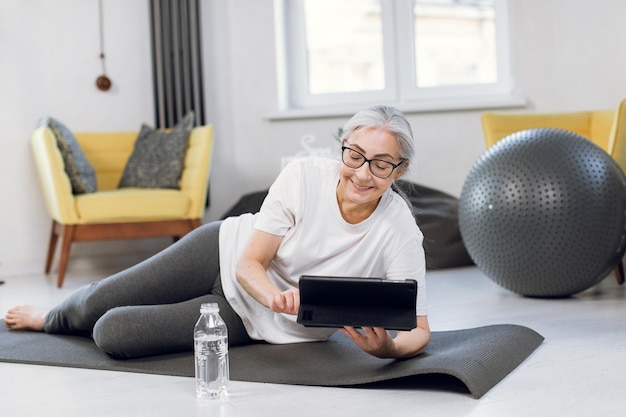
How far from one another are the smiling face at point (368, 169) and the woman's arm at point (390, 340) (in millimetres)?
325

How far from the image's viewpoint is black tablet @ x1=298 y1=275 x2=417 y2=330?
1.91 m

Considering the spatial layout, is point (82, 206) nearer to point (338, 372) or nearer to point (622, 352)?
point (338, 372)

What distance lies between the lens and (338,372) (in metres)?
2.16

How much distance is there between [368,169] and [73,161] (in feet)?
9.23

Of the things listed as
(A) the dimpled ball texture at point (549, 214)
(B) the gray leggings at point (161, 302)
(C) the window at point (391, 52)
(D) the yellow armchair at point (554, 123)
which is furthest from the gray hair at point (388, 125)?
(C) the window at point (391, 52)

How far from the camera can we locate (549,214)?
10.4 feet

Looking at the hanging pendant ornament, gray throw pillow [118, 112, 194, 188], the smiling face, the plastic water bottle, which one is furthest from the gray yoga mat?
the hanging pendant ornament

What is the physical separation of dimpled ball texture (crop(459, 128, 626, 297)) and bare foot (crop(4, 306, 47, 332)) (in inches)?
65.8

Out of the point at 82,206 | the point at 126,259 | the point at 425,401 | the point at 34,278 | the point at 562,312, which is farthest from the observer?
the point at 126,259

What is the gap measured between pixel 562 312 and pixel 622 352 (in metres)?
0.68

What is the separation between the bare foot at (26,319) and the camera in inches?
111

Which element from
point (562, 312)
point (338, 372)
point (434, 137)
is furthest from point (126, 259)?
point (338, 372)

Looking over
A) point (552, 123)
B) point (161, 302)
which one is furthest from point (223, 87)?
point (161, 302)

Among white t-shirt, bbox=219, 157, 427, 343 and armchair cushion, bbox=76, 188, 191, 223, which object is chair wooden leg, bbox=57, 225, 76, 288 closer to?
armchair cushion, bbox=76, 188, 191, 223
